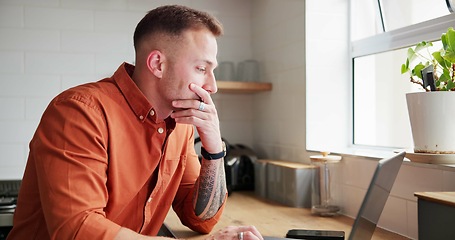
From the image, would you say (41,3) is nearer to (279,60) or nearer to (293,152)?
(279,60)

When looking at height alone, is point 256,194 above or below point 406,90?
below

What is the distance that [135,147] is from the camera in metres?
1.49

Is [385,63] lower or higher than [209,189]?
higher

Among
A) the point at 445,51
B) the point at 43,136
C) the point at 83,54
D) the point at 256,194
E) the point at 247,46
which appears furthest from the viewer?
the point at 247,46

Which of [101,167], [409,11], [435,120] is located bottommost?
[101,167]

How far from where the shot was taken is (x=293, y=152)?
2.51 m

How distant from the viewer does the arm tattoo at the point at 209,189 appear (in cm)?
169

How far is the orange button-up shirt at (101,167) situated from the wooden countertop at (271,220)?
0.55 feet

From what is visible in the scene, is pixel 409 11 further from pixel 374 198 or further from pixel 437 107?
pixel 374 198

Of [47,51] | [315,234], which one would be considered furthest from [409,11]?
[47,51]

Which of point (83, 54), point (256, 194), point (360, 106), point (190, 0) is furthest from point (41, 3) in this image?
point (360, 106)

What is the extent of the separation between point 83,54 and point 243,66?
34.2 inches

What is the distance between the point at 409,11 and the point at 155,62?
1.15 m

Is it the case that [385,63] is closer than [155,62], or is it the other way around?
[155,62]
